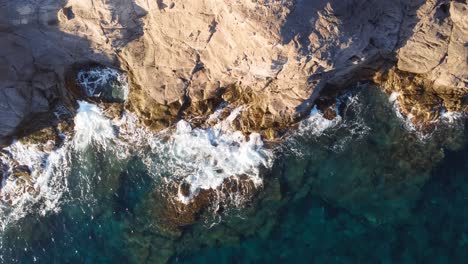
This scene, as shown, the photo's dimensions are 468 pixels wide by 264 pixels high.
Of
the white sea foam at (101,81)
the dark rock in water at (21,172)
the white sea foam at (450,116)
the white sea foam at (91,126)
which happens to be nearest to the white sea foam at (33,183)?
the dark rock in water at (21,172)

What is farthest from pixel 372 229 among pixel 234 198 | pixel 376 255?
pixel 234 198

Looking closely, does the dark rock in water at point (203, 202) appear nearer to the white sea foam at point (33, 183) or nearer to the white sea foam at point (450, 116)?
the white sea foam at point (33, 183)

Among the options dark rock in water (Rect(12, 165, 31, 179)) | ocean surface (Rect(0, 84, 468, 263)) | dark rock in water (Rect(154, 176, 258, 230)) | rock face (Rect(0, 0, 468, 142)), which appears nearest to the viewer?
rock face (Rect(0, 0, 468, 142))

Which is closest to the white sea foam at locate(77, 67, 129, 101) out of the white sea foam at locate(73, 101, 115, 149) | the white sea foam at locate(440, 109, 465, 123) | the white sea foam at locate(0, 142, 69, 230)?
the white sea foam at locate(73, 101, 115, 149)

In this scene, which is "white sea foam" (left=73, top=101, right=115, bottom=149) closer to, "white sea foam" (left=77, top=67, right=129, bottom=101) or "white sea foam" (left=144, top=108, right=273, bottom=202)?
"white sea foam" (left=77, top=67, right=129, bottom=101)

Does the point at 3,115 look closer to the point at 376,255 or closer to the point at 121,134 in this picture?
the point at 121,134

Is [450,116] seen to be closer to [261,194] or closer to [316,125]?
[316,125]
